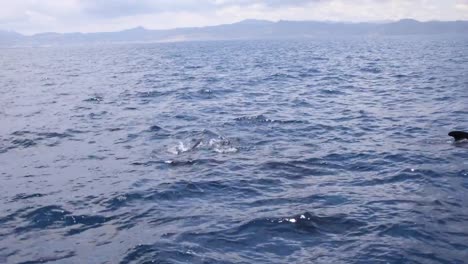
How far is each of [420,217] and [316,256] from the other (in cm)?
399

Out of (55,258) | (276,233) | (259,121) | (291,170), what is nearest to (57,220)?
(55,258)

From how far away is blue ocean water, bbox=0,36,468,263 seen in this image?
1087 centimetres

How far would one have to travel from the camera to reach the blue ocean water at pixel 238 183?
10.9 meters

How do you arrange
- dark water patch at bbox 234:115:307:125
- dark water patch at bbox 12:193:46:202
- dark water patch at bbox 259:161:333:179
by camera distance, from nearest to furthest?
dark water patch at bbox 12:193:46:202, dark water patch at bbox 259:161:333:179, dark water patch at bbox 234:115:307:125

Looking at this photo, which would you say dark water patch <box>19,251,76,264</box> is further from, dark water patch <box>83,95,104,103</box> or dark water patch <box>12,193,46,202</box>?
dark water patch <box>83,95,104,103</box>

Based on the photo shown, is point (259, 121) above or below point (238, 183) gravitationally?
above

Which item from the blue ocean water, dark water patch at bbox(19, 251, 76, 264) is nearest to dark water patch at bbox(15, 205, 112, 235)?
the blue ocean water

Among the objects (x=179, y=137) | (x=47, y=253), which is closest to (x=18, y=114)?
(x=179, y=137)

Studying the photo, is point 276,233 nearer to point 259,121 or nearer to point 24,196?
point 24,196

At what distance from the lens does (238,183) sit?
15359 millimetres

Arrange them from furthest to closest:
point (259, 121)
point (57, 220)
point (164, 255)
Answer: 1. point (259, 121)
2. point (57, 220)
3. point (164, 255)

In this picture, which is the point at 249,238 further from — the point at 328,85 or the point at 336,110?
the point at 328,85

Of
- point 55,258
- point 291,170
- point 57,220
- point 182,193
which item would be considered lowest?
point 55,258

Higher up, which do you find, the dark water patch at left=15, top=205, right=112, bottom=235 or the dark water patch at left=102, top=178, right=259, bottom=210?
the dark water patch at left=102, top=178, right=259, bottom=210
